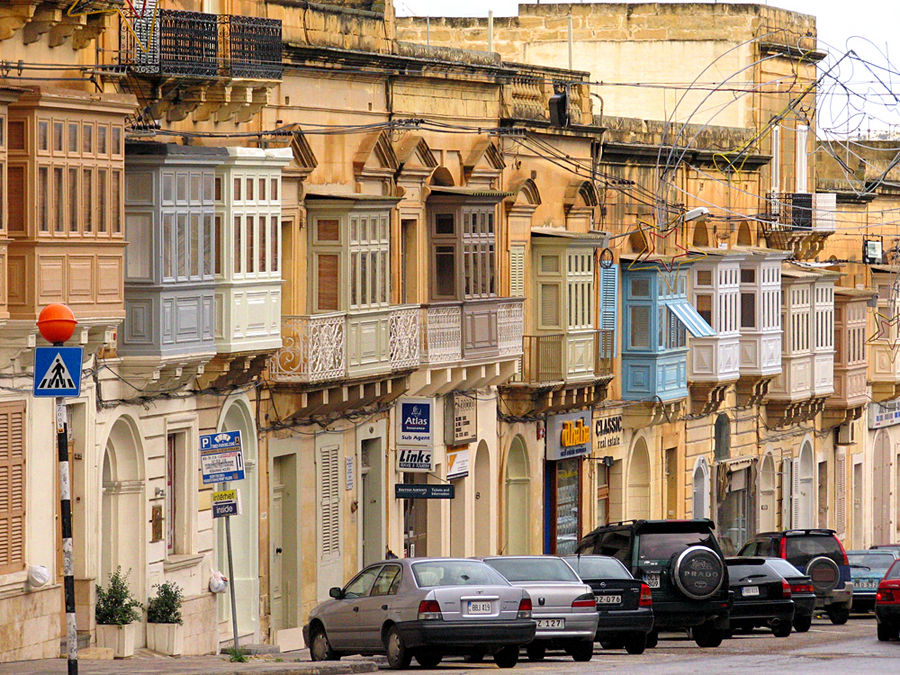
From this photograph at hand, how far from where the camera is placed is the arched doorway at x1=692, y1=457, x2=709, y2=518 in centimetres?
5150

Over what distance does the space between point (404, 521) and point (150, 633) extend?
961cm

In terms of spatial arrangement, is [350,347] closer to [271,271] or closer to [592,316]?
[271,271]

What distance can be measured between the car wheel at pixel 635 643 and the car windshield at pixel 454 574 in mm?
3831

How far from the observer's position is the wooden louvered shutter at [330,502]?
34844 mm

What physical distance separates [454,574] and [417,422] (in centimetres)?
1320

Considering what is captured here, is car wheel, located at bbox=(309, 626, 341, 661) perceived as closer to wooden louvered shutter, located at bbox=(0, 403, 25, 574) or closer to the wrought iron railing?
wooden louvered shutter, located at bbox=(0, 403, 25, 574)

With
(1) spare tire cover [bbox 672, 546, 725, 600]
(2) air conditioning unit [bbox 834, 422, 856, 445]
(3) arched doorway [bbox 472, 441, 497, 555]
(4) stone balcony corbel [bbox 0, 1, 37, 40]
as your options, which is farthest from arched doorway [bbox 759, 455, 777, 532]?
(4) stone balcony corbel [bbox 0, 1, 37, 40]

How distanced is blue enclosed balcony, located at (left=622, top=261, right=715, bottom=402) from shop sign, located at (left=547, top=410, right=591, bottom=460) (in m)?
2.09

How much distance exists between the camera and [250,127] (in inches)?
1272

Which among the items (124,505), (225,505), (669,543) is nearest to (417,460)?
(669,543)

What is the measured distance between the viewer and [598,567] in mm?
27875

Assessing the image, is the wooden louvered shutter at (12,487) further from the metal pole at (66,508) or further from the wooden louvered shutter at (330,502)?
the wooden louvered shutter at (330,502)

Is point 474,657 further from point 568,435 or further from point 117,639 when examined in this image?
point 568,435

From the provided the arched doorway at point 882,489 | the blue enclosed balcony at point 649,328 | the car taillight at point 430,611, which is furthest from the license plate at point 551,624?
the arched doorway at point 882,489
